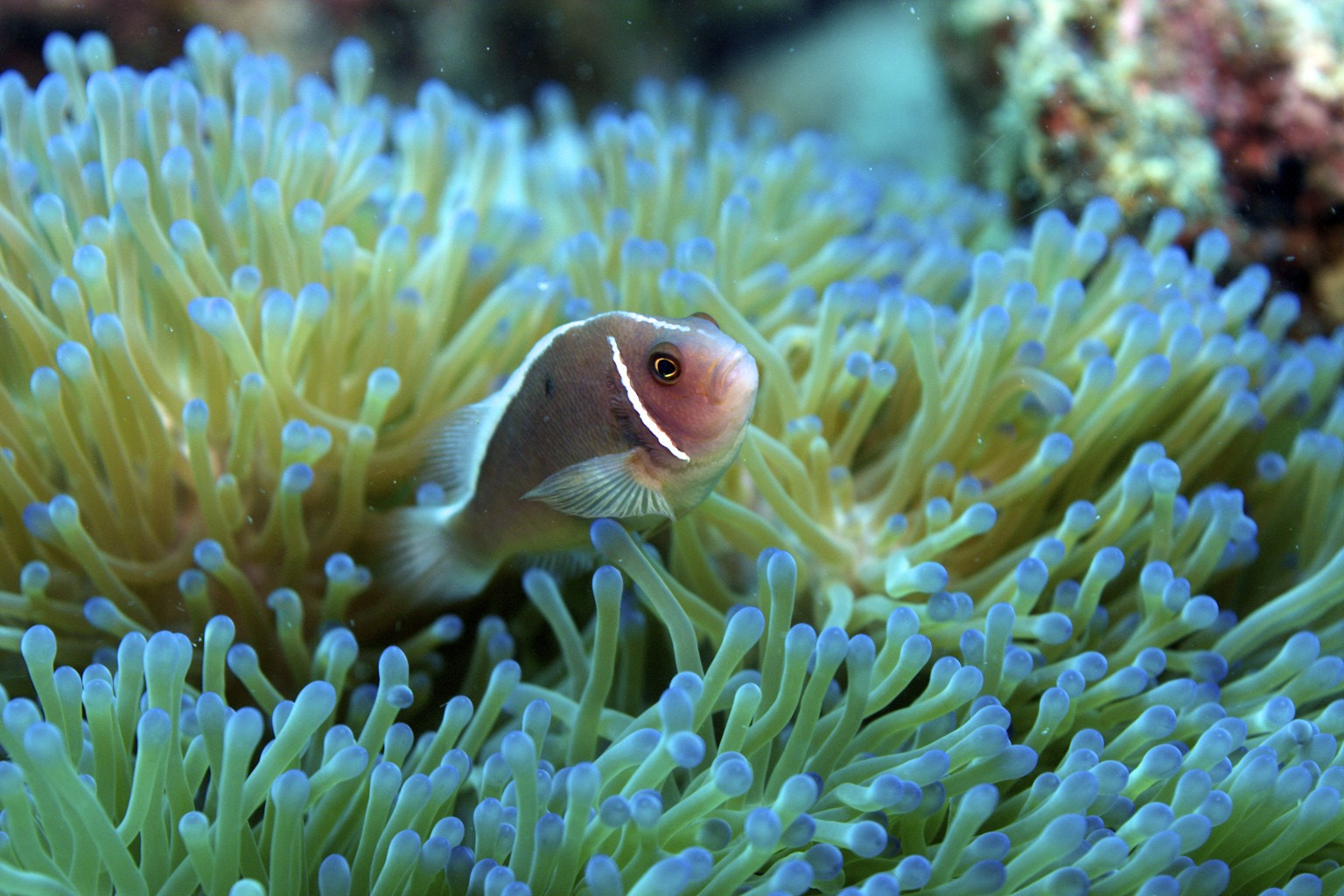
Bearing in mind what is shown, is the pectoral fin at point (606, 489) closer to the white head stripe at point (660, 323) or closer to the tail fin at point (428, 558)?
the white head stripe at point (660, 323)

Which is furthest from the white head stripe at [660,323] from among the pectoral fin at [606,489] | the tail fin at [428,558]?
the tail fin at [428,558]

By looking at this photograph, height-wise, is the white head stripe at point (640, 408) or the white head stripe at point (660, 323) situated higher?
the white head stripe at point (660, 323)

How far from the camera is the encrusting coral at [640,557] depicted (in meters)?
1.14

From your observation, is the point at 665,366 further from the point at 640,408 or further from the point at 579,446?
the point at 579,446

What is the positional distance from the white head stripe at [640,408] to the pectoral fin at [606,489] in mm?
49

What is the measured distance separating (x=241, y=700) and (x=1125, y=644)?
1347mm

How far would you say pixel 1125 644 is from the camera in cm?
154

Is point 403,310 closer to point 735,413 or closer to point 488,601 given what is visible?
point 488,601

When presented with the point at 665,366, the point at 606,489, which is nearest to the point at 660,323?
the point at 665,366

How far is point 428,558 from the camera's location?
5.37ft

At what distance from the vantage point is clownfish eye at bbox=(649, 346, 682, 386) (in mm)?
1221

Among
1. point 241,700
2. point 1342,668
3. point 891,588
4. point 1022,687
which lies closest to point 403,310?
point 241,700

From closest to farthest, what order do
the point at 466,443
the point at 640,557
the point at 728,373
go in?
the point at 728,373 → the point at 640,557 → the point at 466,443

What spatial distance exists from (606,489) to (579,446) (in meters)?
0.11
